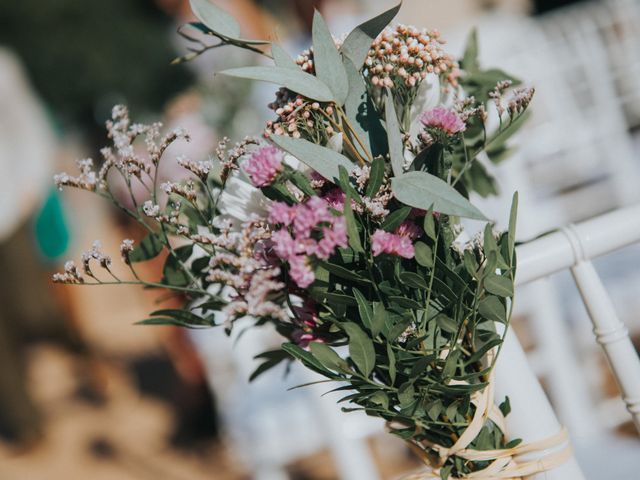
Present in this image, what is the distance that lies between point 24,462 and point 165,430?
2.52 ft

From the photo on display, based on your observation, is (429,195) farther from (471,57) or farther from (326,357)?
(471,57)

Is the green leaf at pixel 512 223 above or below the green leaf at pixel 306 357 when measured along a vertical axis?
above

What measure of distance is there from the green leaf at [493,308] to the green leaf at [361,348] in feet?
0.36

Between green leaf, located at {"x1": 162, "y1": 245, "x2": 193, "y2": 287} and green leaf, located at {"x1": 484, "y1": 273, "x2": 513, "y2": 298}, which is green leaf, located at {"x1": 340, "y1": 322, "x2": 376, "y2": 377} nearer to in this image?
green leaf, located at {"x1": 484, "y1": 273, "x2": 513, "y2": 298}

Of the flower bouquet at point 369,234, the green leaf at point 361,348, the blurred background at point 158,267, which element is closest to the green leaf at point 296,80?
the flower bouquet at point 369,234

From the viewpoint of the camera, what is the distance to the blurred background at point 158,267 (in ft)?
6.94

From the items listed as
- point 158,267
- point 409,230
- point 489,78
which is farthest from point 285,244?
point 158,267

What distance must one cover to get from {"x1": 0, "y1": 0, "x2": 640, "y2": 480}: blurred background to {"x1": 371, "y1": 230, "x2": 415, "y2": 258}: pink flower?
257 millimetres

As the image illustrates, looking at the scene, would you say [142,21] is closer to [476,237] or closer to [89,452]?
[89,452]

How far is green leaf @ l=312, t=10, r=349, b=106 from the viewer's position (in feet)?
2.27

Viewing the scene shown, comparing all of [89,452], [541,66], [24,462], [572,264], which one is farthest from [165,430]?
[572,264]

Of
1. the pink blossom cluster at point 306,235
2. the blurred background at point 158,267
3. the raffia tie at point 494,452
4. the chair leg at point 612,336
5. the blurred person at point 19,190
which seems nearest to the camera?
the pink blossom cluster at point 306,235

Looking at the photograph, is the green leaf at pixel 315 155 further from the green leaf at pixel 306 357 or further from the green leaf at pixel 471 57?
the green leaf at pixel 471 57

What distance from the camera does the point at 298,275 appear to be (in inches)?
24.7
